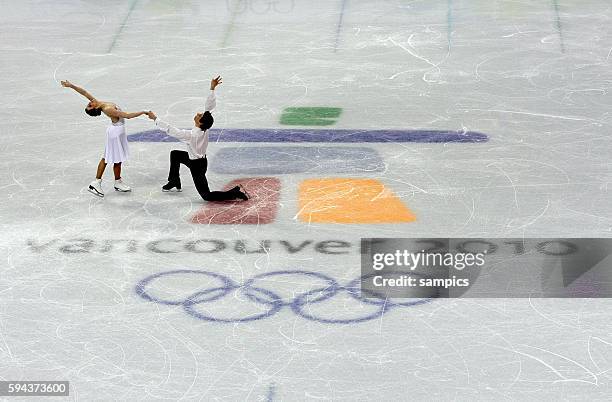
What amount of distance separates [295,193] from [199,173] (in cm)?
122

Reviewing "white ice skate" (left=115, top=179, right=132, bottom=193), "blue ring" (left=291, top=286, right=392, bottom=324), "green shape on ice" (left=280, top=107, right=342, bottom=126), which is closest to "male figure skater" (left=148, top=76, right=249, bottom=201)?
"white ice skate" (left=115, top=179, right=132, bottom=193)

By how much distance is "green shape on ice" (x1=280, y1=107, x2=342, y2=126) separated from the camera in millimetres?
14781

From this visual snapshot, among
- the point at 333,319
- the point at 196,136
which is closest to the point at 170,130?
the point at 196,136

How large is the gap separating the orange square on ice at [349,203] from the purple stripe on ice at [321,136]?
1705 millimetres

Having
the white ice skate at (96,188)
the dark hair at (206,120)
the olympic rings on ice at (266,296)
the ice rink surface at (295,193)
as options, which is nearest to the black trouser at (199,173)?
the ice rink surface at (295,193)

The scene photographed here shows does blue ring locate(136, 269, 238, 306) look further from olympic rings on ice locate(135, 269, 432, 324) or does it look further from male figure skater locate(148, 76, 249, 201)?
male figure skater locate(148, 76, 249, 201)

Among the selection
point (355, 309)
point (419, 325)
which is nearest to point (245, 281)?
point (355, 309)

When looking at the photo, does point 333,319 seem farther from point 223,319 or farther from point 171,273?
point 171,273

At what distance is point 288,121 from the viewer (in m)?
14.9

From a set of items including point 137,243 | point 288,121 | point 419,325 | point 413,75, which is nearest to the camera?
point 419,325

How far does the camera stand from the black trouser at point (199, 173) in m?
11.5

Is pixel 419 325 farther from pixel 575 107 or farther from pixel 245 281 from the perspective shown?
pixel 575 107

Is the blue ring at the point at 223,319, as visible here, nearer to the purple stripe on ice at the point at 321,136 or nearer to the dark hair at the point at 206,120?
the dark hair at the point at 206,120

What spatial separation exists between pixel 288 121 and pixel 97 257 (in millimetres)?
5144
